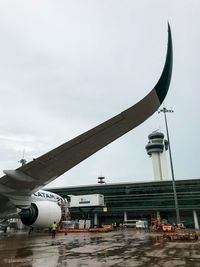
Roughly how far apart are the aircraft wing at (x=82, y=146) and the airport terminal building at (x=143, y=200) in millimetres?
44580

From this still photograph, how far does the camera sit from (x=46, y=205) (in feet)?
58.1

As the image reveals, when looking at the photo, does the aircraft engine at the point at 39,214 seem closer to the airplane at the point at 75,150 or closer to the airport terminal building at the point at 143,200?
the airplane at the point at 75,150

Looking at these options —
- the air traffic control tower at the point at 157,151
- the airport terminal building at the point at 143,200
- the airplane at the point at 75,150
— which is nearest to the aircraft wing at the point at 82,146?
the airplane at the point at 75,150

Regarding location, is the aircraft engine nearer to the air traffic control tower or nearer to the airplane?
the airplane

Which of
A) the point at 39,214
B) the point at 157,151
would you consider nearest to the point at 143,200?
the point at 157,151

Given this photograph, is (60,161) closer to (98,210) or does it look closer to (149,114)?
(149,114)

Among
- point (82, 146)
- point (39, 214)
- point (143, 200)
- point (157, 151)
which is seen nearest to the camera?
point (82, 146)

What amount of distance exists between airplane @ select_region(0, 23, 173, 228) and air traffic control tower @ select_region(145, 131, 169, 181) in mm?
80657

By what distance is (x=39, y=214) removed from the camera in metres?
16.7

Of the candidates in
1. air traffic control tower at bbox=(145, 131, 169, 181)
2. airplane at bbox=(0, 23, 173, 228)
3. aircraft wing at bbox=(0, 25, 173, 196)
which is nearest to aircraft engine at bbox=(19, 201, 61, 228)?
airplane at bbox=(0, 23, 173, 228)

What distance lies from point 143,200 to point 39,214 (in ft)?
140

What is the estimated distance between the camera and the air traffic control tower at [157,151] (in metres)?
89.8

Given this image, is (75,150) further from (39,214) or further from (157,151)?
(157,151)

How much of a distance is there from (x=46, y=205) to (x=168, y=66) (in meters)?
13.4
